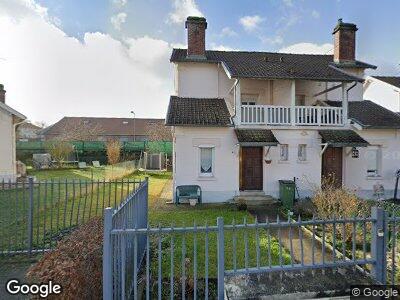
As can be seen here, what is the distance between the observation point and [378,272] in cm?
480

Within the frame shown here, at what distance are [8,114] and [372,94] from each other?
28.0 meters

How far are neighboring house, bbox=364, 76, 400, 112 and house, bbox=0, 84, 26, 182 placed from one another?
2698cm

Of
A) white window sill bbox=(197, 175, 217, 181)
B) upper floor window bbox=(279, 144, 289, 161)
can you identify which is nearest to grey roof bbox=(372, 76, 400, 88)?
upper floor window bbox=(279, 144, 289, 161)

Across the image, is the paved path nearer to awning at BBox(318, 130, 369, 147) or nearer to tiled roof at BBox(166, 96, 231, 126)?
awning at BBox(318, 130, 369, 147)

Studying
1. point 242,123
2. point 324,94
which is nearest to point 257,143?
point 242,123

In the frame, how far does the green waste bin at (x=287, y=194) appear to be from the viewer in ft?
40.9

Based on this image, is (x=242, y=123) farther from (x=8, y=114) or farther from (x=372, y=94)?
(x=372, y=94)

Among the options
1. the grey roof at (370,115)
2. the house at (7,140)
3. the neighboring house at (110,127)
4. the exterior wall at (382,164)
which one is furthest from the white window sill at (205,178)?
the neighboring house at (110,127)

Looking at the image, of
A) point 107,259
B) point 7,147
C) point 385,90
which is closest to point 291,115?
point 107,259

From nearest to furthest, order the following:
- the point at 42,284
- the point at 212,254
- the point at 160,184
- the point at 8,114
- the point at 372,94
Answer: the point at 42,284, the point at 212,254, the point at 8,114, the point at 160,184, the point at 372,94

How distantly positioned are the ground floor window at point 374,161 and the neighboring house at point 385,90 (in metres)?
9.33

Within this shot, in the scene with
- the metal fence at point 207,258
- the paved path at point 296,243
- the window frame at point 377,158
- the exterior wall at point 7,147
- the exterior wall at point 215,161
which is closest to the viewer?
the metal fence at point 207,258

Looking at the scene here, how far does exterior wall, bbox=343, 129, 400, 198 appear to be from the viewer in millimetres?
14375

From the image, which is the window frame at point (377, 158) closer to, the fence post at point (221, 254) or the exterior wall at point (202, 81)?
the exterior wall at point (202, 81)
